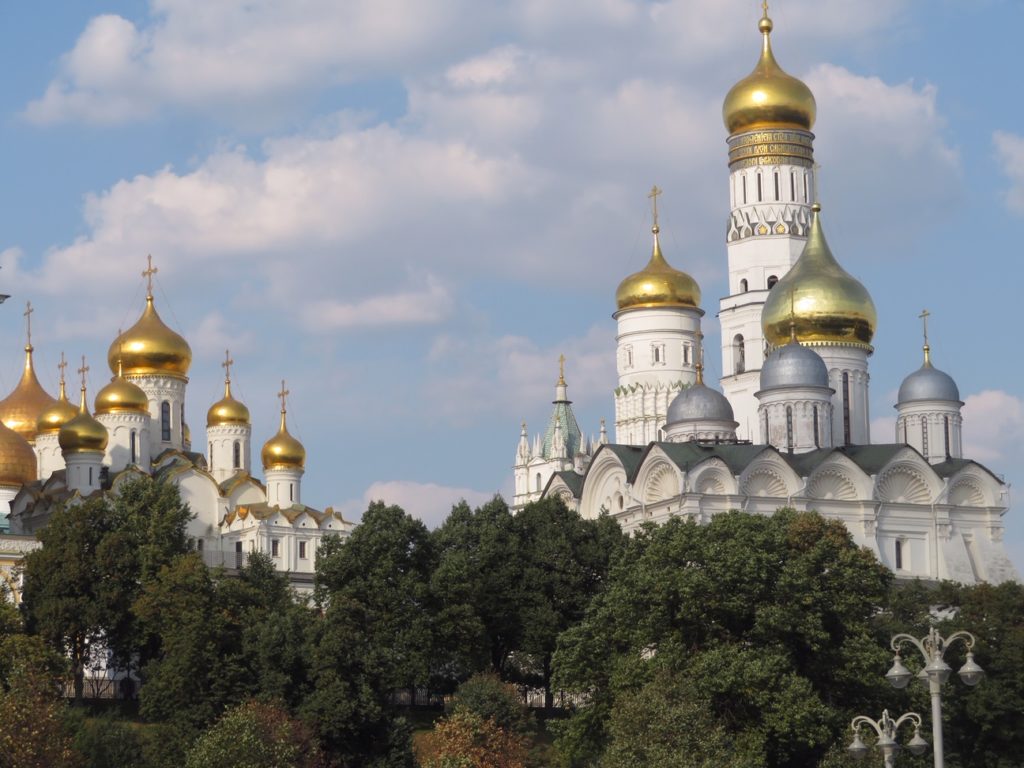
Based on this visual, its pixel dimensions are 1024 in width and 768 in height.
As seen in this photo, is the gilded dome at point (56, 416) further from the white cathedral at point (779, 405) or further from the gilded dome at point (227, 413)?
the white cathedral at point (779, 405)

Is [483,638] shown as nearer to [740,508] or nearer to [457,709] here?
[457,709]

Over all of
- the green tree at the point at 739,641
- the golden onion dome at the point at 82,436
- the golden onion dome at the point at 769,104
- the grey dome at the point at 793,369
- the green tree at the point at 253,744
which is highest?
the golden onion dome at the point at 769,104

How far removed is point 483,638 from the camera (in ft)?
158

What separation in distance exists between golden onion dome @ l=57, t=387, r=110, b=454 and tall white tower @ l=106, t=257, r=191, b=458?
434 cm

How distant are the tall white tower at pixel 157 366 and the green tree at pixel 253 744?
2761 cm

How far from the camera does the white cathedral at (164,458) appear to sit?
6297 cm

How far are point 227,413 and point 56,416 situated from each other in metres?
5.40

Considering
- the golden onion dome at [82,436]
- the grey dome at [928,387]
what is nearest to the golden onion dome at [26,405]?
the golden onion dome at [82,436]

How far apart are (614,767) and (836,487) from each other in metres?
21.7

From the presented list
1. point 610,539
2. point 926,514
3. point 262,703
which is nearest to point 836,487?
point 926,514

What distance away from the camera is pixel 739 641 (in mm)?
40625

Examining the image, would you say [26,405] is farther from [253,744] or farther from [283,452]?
[253,744]

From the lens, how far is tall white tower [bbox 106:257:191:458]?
66.0 metres

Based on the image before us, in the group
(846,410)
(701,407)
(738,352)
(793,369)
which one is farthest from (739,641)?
(738,352)
